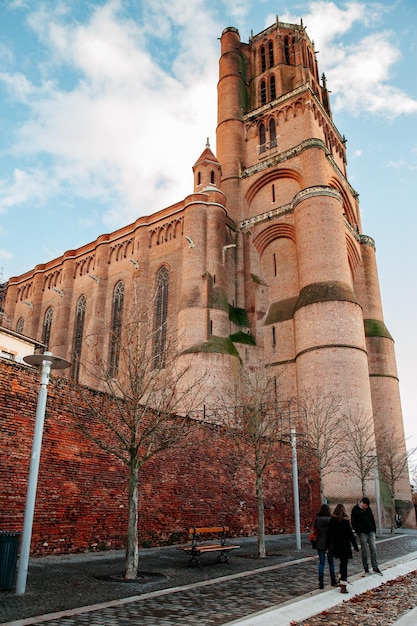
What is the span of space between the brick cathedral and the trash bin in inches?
784

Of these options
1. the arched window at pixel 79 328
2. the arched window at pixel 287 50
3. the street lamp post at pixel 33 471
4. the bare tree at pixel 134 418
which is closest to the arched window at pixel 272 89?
the arched window at pixel 287 50

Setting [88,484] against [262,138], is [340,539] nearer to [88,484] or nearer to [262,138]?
[88,484]

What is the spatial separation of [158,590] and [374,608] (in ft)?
10.1

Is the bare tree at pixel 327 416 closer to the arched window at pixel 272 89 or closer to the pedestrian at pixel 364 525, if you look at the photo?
the pedestrian at pixel 364 525

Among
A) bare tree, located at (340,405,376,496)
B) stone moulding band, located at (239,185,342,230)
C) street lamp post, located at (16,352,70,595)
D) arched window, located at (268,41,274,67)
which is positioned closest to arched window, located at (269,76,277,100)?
arched window, located at (268,41,274,67)

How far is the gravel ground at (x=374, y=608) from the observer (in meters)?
5.79

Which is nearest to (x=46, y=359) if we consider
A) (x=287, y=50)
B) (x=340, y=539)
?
(x=340, y=539)

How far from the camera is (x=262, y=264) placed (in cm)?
3425

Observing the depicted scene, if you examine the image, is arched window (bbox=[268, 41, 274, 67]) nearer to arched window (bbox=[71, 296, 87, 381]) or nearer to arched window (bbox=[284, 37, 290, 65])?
arched window (bbox=[284, 37, 290, 65])

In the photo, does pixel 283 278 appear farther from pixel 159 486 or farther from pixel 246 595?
pixel 246 595

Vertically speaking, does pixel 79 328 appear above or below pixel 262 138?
below

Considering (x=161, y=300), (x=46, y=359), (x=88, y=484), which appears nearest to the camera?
(x=46, y=359)

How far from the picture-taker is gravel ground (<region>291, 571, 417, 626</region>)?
5.79 metres

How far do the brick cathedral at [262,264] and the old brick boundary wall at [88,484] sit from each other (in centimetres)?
1060
